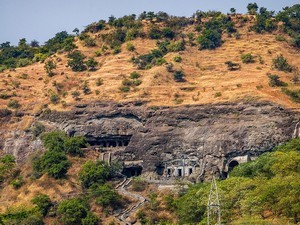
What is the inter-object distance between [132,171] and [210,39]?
30641 mm

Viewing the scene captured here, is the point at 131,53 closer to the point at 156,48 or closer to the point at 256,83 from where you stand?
the point at 156,48

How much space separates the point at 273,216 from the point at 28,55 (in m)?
69.1

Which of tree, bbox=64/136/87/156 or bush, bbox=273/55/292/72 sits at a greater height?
bush, bbox=273/55/292/72

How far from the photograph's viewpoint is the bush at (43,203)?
3043 inches

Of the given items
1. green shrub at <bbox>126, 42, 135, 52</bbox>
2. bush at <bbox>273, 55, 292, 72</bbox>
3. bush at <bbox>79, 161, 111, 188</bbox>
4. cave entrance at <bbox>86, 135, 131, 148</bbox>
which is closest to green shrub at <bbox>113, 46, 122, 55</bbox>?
green shrub at <bbox>126, 42, 135, 52</bbox>

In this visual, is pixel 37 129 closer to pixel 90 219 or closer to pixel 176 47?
pixel 90 219

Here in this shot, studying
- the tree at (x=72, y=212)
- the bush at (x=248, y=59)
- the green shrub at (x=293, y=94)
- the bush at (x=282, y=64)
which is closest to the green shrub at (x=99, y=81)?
the bush at (x=248, y=59)

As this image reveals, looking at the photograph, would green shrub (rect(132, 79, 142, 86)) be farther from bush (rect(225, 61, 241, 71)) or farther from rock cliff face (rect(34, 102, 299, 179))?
bush (rect(225, 61, 241, 71))

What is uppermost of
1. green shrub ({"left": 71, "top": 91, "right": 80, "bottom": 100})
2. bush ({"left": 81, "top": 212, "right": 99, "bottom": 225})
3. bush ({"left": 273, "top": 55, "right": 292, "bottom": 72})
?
bush ({"left": 273, "top": 55, "right": 292, "bottom": 72})

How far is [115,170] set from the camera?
278 feet

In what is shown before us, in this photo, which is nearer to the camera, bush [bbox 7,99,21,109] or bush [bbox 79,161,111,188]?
bush [bbox 79,161,111,188]

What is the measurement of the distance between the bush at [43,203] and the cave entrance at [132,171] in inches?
443

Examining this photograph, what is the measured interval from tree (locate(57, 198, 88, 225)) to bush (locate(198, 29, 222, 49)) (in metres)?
40.5

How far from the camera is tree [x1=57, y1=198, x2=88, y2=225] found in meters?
74.4
